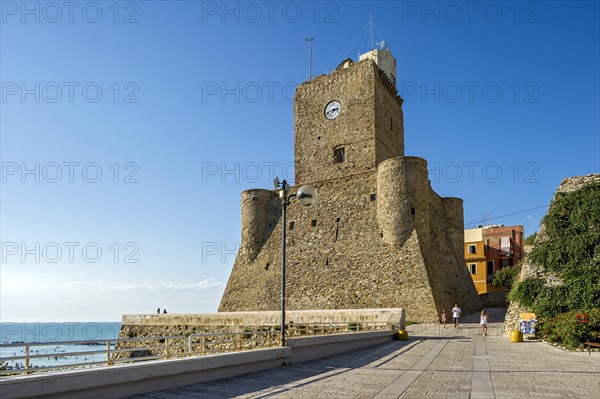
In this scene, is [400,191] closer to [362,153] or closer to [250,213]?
[362,153]

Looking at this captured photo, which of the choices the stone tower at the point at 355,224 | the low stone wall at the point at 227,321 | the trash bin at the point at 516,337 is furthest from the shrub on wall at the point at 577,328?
the stone tower at the point at 355,224

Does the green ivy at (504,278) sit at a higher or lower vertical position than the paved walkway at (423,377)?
lower

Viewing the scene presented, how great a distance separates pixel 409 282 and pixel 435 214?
6.89m

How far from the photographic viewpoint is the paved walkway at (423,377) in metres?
7.49

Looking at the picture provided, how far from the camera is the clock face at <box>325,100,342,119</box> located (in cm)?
3872

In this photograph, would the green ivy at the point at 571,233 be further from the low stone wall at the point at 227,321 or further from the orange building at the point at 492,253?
the orange building at the point at 492,253

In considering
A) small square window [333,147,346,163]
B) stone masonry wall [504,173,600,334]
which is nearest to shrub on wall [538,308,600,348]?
stone masonry wall [504,173,600,334]

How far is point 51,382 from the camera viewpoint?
19.7 feet

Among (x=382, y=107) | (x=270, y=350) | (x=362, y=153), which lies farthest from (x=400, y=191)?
(x=270, y=350)

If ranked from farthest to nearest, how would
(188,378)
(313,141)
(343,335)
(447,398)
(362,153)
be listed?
(313,141) < (362,153) < (343,335) < (188,378) < (447,398)

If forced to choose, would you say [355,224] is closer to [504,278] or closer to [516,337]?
[516,337]

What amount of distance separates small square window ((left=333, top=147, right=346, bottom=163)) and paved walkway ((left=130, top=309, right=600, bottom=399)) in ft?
81.7

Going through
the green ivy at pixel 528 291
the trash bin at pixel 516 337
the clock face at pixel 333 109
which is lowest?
the trash bin at pixel 516 337

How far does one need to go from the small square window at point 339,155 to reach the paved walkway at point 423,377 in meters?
24.9
